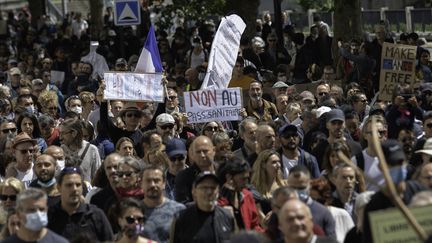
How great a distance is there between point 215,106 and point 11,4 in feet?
149

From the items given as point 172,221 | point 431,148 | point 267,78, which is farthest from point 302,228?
point 267,78

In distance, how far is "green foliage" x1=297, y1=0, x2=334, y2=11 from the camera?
39.7m

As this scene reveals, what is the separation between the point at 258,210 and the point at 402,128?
3062 mm

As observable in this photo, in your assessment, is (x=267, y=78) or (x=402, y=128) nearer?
(x=402, y=128)

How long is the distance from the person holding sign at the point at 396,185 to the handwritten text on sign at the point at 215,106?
6059 mm

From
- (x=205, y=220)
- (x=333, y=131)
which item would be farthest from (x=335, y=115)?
(x=205, y=220)

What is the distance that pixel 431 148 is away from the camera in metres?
13.1

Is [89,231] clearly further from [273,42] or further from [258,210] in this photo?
[273,42]

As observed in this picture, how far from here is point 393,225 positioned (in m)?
9.23

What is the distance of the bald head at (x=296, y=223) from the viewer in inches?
359

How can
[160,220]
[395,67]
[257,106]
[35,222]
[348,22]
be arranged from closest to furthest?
[35,222]
[160,220]
[257,106]
[395,67]
[348,22]

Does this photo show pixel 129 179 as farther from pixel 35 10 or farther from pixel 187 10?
pixel 35 10

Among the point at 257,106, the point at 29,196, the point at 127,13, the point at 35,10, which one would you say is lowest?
the point at 257,106

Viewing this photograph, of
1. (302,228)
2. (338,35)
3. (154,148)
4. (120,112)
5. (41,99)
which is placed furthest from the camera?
(338,35)
